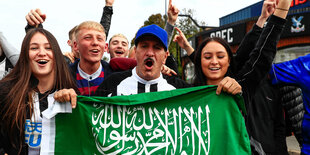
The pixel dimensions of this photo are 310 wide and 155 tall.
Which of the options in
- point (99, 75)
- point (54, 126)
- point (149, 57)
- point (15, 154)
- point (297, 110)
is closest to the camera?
point (15, 154)

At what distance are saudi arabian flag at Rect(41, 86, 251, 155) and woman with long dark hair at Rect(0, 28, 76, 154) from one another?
0.20m

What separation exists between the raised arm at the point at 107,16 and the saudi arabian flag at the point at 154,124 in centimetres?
173

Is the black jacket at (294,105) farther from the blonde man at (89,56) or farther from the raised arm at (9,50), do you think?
the raised arm at (9,50)

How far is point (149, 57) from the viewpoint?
264 cm

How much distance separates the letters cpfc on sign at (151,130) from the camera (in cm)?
246

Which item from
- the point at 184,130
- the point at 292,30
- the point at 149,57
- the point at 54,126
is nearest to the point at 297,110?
the point at 184,130

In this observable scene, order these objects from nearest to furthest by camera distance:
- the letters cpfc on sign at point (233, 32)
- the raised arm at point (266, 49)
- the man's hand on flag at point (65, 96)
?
1. the man's hand on flag at point (65, 96)
2. the raised arm at point (266, 49)
3. the letters cpfc on sign at point (233, 32)

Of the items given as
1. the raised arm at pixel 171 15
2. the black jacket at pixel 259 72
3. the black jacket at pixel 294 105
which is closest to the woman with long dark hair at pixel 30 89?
the raised arm at pixel 171 15

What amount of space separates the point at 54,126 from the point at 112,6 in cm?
222

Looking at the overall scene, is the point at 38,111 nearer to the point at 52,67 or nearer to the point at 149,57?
the point at 52,67

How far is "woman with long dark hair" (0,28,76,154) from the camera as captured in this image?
90.8 inches

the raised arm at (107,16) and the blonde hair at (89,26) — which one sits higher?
the raised arm at (107,16)

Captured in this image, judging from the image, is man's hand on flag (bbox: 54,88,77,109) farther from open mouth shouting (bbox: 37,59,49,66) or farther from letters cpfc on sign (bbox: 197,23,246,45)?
letters cpfc on sign (bbox: 197,23,246,45)

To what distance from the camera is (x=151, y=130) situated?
2520 mm
